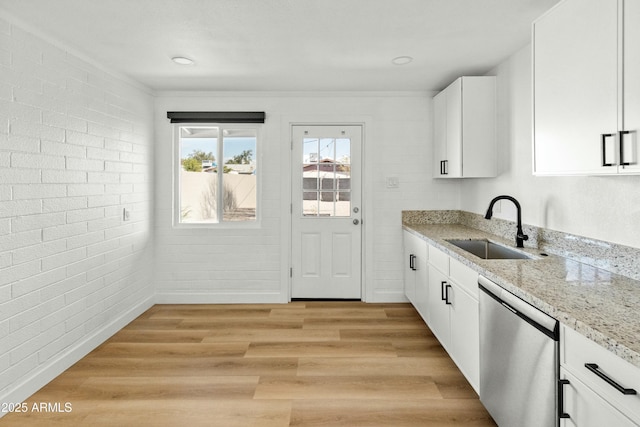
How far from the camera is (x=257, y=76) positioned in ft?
11.7

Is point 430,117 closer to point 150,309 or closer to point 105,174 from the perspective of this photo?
point 105,174

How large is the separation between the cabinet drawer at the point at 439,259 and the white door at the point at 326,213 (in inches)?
48.7

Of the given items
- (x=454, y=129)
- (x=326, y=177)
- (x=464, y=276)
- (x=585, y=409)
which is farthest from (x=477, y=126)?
(x=585, y=409)

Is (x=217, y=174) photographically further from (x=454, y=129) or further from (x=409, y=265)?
(x=454, y=129)

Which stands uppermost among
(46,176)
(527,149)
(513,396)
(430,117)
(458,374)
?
(430,117)

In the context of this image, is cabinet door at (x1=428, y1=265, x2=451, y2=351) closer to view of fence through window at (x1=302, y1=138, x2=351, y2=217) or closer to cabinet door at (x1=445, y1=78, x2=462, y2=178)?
cabinet door at (x1=445, y1=78, x2=462, y2=178)

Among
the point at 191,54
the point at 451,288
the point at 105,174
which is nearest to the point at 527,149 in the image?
the point at 451,288

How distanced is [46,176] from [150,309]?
197 centimetres

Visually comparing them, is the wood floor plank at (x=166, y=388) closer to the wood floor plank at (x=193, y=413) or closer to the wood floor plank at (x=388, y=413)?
the wood floor plank at (x=193, y=413)

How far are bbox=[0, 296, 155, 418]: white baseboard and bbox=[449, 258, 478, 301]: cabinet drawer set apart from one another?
2.74 metres

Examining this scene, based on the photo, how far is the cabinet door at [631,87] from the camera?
1431 mm

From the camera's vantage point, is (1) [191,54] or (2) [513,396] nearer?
(2) [513,396]

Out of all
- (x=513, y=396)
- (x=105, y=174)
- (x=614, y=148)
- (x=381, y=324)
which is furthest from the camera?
(x=381, y=324)

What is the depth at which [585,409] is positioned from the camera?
4.18 feet
